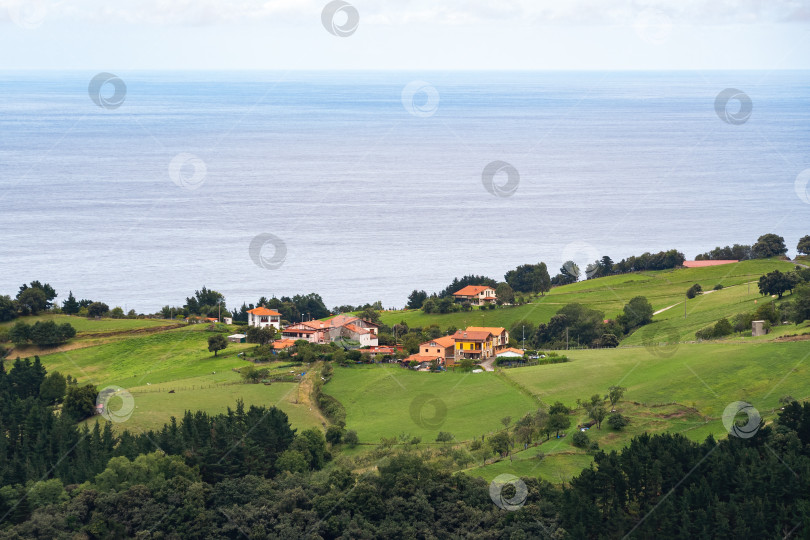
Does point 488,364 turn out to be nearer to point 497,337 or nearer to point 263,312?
point 497,337

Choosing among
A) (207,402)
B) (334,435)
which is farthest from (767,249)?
(207,402)

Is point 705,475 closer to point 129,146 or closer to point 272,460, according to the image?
point 272,460

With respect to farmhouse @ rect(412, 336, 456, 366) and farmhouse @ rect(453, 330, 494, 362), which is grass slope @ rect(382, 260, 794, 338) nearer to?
farmhouse @ rect(453, 330, 494, 362)

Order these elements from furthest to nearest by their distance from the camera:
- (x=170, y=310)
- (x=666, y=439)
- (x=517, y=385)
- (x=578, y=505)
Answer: (x=170, y=310)
(x=517, y=385)
(x=666, y=439)
(x=578, y=505)

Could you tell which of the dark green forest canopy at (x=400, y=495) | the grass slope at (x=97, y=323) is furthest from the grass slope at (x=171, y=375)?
the dark green forest canopy at (x=400, y=495)

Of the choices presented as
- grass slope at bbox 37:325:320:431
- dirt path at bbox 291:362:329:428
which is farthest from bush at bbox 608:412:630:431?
grass slope at bbox 37:325:320:431

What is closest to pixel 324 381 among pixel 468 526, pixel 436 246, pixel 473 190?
pixel 468 526
